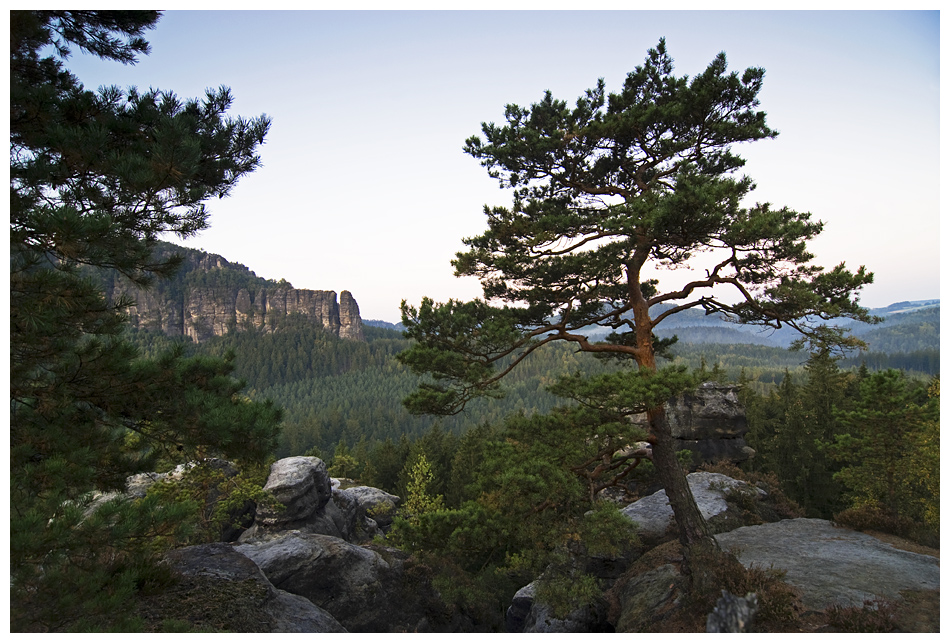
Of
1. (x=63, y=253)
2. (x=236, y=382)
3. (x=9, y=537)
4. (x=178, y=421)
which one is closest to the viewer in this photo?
(x=9, y=537)

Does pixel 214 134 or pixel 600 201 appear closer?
pixel 214 134

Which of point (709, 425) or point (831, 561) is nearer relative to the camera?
point (831, 561)

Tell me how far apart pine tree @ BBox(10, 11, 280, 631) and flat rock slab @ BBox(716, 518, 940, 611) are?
26.5 feet

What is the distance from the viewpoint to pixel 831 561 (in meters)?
8.08

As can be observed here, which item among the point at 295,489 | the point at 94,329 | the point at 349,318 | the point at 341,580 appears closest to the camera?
the point at 94,329

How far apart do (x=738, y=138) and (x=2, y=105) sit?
9775 millimetres

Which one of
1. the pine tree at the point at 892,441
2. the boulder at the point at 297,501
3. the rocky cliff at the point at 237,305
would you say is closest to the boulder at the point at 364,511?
the boulder at the point at 297,501

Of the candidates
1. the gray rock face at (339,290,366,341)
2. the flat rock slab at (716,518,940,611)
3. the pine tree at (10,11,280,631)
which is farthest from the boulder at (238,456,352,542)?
the gray rock face at (339,290,366,341)

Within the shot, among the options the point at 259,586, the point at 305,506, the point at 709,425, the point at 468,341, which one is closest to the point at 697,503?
the point at 709,425

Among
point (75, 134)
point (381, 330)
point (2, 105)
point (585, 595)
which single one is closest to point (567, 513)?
point (585, 595)

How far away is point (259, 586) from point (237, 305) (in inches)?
5997

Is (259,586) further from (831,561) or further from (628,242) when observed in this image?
(831,561)

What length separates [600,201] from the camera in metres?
8.62

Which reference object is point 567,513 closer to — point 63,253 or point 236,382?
point 236,382
